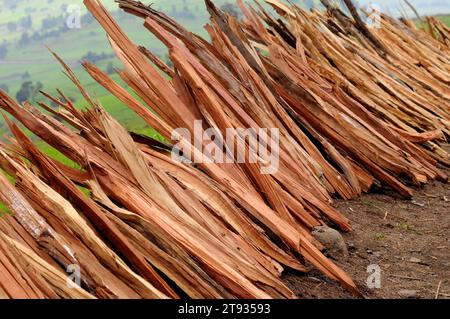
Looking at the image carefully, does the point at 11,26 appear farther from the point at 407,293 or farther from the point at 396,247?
the point at 407,293

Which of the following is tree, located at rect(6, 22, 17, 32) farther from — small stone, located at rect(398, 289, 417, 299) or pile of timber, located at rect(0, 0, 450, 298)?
small stone, located at rect(398, 289, 417, 299)

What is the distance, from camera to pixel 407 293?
141 inches

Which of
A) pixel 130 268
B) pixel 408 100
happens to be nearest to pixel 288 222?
pixel 130 268

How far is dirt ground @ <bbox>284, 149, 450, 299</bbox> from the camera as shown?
3.54 metres

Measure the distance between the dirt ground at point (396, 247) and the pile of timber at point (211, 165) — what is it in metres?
0.10

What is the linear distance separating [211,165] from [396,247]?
4.13 feet

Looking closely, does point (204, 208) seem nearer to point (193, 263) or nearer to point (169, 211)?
point (169, 211)

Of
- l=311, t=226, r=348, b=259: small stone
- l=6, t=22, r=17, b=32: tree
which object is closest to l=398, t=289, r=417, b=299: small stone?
l=311, t=226, r=348, b=259: small stone

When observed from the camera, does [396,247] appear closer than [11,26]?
Yes

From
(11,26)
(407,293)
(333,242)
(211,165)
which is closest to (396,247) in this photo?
(333,242)

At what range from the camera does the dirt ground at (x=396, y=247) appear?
354cm

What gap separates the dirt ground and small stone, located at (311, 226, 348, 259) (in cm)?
5

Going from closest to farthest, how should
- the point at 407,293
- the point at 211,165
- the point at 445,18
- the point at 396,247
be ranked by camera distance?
the point at 407,293 → the point at 211,165 → the point at 396,247 → the point at 445,18

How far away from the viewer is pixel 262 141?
15.0 ft
